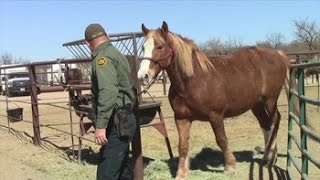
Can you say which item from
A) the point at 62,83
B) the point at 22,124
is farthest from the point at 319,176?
the point at 22,124

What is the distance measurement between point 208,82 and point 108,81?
7.50 ft

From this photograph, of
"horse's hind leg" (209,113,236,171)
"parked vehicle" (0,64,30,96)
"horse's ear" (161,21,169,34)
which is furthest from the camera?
"parked vehicle" (0,64,30,96)

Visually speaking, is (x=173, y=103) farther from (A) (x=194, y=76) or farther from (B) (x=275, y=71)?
(B) (x=275, y=71)

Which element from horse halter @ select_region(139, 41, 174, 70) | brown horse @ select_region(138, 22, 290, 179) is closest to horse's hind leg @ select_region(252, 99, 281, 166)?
brown horse @ select_region(138, 22, 290, 179)

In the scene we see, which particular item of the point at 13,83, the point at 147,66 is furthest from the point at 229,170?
the point at 13,83

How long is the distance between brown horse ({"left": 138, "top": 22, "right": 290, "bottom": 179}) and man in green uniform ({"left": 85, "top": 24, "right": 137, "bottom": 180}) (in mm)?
1187

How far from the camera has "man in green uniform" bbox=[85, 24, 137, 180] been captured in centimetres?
425

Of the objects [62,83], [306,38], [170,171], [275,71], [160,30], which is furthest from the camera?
[306,38]

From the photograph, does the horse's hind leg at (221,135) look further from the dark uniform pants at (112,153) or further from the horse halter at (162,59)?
the dark uniform pants at (112,153)

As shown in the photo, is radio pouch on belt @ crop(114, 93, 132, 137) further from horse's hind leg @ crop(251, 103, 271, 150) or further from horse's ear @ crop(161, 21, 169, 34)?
horse's hind leg @ crop(251, 103, 271, 150)

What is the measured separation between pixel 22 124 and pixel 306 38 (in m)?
49.0

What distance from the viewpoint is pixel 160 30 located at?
596 cm

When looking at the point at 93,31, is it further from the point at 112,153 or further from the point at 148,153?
the point at 148,153

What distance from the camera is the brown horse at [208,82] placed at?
5.95 metres
